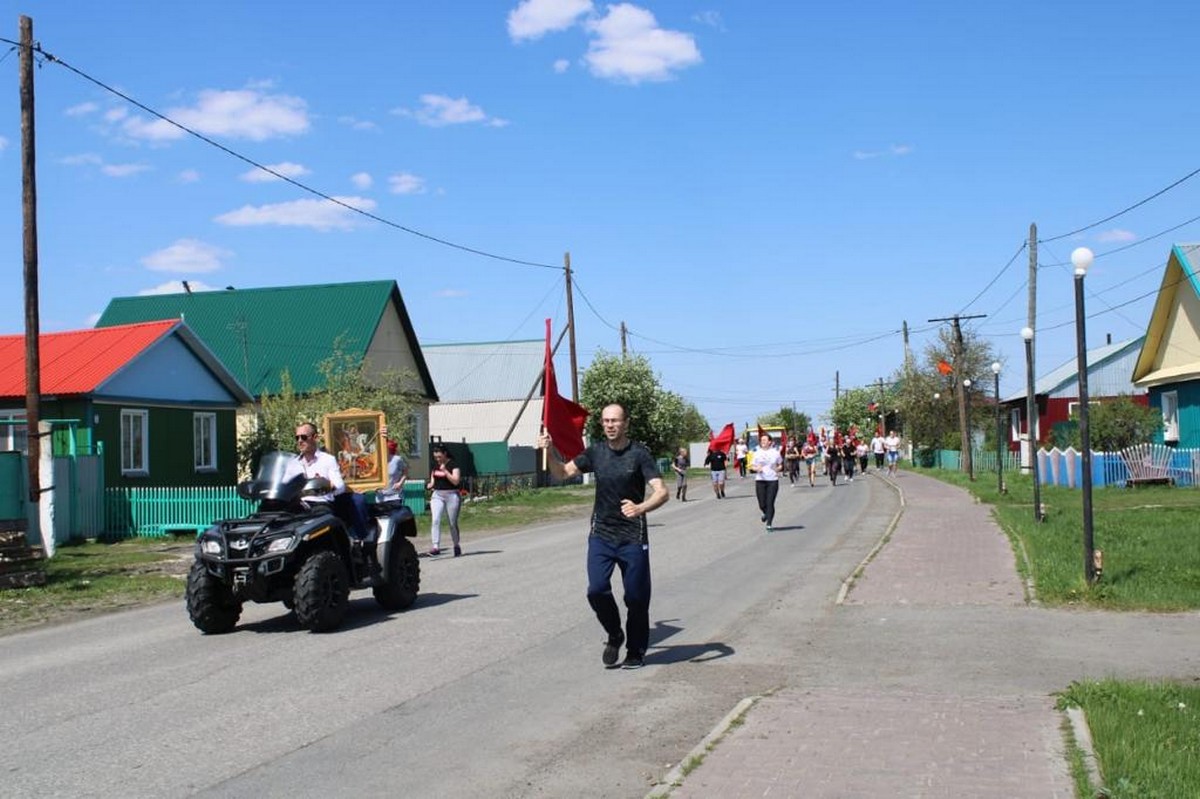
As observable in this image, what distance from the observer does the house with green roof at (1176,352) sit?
32312 mm

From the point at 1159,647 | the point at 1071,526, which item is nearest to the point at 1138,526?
the point at 1071,526

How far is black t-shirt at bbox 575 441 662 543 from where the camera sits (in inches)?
335

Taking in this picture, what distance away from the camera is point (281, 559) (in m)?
10.3

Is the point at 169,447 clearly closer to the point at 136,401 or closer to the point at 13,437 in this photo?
the point at 136,401

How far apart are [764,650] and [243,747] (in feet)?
14.2

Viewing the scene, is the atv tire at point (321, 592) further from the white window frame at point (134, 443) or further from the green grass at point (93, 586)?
the white window frame at point (134, 443)

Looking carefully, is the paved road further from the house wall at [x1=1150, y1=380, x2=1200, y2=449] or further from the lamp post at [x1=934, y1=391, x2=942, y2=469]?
the lamp post at [x1=934, y1=391, x2=942, y2=469]

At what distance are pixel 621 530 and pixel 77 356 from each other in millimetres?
21550

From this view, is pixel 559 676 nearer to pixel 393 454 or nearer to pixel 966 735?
pixel 966 735

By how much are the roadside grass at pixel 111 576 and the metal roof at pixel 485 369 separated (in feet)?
105

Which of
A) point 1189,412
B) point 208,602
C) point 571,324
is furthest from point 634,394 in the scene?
point 208,602

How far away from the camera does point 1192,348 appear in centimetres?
3353

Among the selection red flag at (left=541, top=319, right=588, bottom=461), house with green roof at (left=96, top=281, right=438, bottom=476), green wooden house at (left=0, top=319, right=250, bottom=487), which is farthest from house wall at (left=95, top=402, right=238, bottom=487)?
Result: red flag at (left=541, top=319, right=588, bottom=461)

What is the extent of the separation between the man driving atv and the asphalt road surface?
993 millimetres
